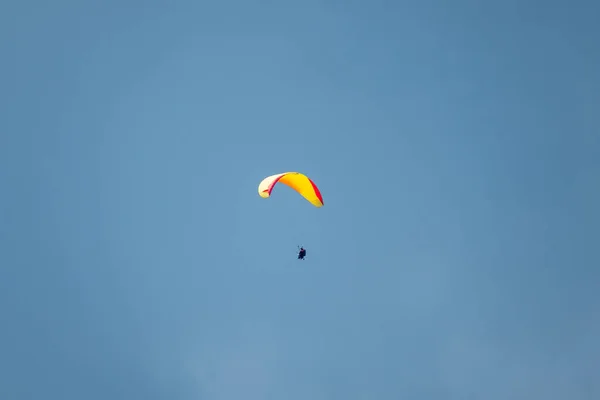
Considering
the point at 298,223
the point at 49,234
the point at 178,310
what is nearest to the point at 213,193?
the point at 298,223

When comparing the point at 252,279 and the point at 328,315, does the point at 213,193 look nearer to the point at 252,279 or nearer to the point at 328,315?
the point at 252,279

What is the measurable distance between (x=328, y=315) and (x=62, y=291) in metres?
65.9

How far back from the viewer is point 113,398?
86000 mm

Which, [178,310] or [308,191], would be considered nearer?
[308,191]

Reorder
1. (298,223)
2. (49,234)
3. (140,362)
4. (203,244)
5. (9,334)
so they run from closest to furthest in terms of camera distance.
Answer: (140,362), (9,334), (203,244), (298,223), (49,234)

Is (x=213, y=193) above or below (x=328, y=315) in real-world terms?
above

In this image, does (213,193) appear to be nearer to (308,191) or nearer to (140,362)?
(140,362)

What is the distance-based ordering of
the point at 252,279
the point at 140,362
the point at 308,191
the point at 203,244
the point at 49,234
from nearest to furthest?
the point at 308,191 < the point at 140,362 < the point at 252,279 < the point at 203,244 < the point at 49,234

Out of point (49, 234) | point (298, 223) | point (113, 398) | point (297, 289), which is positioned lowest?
point (113, 398)

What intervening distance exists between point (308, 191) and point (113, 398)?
6853 cm

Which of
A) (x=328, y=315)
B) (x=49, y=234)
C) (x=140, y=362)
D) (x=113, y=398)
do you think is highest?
(x=49, y=234)

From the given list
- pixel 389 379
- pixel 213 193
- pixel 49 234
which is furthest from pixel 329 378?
pixel 49 234

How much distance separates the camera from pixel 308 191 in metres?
28.6

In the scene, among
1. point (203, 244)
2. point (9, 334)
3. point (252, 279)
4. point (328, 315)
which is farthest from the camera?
point (203, 244)
